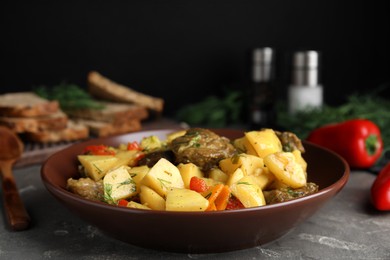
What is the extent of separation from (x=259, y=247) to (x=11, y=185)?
4.36ft

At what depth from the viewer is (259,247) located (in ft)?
7.15

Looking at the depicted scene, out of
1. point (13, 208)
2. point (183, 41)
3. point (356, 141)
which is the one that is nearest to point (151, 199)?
point (13, 208)

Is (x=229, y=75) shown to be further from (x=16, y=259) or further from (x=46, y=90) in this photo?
(x=16, y=259)

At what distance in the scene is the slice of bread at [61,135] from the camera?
12.4 ft

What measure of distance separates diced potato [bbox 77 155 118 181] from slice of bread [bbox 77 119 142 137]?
158cm

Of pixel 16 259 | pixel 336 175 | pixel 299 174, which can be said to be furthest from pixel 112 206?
pixel 336 175

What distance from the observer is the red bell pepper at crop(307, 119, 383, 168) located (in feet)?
11.0

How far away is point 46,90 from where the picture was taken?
437 centimetres

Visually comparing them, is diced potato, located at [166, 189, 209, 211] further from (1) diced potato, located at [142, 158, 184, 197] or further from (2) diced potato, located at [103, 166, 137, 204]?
(2) diced potato, located at [103, 166, 137, 204]

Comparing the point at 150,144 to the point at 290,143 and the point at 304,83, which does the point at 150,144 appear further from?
the point at 304,83

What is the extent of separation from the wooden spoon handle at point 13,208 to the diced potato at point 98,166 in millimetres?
339

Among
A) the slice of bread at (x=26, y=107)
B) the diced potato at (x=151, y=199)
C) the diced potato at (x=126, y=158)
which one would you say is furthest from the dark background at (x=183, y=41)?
the diced potato at (x=151, y=199)

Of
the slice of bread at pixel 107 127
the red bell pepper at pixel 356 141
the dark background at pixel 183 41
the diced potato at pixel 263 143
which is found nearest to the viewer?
the diced potato at pixel 263 143

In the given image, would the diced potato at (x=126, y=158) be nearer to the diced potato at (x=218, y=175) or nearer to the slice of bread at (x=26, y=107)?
the diced potato at (x=218, y=175)
